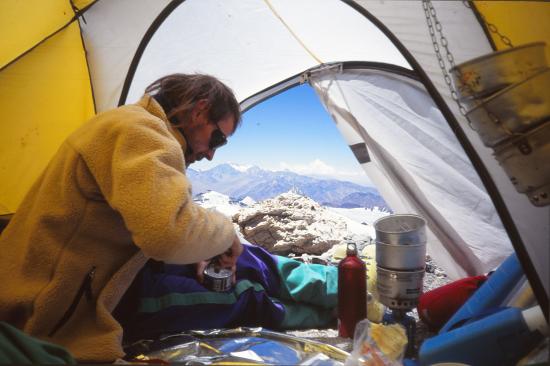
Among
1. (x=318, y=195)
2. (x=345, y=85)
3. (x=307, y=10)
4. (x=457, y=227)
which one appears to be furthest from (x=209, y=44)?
(x=318, y=195)

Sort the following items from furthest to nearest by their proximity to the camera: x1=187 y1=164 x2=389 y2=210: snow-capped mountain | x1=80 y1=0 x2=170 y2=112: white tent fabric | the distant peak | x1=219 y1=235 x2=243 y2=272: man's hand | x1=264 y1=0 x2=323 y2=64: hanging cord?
the distant peak
x1=187 y1=164 x2=389 y2=210: snow-capped mountain
x1=264 y1=0 x2=323 y2=64: hanging cord
x1=80 y1=0 x2=170 y2=112: white tent fabric
x1=219 y1=235 x2=243 y2=272: man's hand

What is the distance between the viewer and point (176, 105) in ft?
4.88

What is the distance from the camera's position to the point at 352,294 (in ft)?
5.60

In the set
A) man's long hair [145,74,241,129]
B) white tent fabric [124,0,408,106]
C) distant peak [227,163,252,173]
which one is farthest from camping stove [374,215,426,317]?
distant peak [227,163,252,173]

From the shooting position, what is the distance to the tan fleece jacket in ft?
3.33

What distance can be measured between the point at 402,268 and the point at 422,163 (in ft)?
3.04

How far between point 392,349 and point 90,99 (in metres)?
2.30

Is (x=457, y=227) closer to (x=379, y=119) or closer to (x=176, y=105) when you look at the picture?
(x=379, y=119)

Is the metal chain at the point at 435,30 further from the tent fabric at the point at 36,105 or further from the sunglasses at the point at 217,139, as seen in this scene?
the tent fabric at the point at 36,105

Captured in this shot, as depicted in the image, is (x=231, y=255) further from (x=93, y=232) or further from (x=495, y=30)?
(x=495, y=30)

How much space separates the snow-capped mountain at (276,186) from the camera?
7.21 metres

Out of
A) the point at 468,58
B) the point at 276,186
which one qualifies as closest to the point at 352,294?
the point at 468,58

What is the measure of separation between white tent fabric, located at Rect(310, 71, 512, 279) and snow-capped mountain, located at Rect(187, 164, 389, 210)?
3466mm

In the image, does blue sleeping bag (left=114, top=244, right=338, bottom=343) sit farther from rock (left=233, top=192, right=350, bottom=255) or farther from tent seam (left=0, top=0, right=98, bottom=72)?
tent seam (left=0, top=0, right=98, bottom=72)
